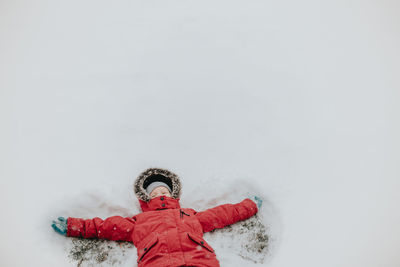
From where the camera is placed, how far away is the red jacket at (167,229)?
1.61 m

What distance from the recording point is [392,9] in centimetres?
274

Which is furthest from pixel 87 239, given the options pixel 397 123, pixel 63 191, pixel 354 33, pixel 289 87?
pixel 354 33

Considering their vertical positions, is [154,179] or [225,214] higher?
[154,179]

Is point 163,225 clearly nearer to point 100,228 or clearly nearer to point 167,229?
point 167,229

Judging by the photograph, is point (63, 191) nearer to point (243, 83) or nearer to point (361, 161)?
point (243, 83)

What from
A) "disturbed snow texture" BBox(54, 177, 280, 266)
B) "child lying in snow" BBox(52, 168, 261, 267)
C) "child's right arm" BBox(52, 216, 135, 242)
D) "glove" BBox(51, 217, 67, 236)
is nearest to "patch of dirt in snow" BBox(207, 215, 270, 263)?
"disturbed snow texture" BBox(54, 177, 280, 266)

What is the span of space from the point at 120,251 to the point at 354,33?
3.35m

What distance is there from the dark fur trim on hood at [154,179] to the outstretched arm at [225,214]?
11.6 inches

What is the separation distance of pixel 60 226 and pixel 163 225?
0.77m

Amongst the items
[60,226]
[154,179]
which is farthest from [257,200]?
[60,226]

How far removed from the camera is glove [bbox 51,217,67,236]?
175 cm

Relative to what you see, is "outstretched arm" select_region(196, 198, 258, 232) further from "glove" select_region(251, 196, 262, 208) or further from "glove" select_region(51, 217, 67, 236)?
"glove" select_region(51, 217, 67, 236)

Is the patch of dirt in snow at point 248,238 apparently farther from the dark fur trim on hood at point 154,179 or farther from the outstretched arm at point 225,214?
the dark fur trim on hood at point 154,179

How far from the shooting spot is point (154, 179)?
211 cm
